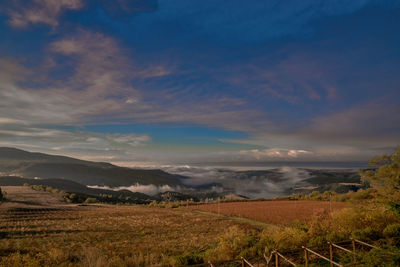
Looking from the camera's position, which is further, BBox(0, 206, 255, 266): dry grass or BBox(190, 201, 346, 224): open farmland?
BBox(190, 201, 346, 224): open farmland

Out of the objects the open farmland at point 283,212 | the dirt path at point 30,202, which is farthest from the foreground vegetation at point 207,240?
the dirt path at point 30,202

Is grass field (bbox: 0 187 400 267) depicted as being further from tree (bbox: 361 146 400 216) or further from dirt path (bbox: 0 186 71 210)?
dirt path (bbox: 0 186 71 210)

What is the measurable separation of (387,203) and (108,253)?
22.5 meters

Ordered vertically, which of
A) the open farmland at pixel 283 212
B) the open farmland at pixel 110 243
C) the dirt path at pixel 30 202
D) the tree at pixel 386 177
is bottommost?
the dirt path at pixel 30 202

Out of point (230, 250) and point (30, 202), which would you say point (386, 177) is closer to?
point (230, 250)

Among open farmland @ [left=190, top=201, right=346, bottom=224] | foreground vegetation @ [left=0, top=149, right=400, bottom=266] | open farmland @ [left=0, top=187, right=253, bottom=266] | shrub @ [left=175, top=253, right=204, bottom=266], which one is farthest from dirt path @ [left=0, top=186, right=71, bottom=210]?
shrub @ [left=175, top=253, right=204, bottom=266]

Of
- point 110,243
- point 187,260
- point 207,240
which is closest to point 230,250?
point 187,260

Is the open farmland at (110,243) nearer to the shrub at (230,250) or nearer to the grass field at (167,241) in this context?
the grass field at (167,241)

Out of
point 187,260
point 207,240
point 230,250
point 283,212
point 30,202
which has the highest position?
point 230,250

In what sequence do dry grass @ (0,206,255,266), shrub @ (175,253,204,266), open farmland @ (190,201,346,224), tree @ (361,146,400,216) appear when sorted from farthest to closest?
open farmland @ (190,201,346,224)
tree @ (361,146,400,216)
dry grass @ (0,206,255,266)
shrub @ (175,253,204,266)

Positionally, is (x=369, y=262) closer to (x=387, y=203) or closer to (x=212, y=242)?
(x=387, y=203)

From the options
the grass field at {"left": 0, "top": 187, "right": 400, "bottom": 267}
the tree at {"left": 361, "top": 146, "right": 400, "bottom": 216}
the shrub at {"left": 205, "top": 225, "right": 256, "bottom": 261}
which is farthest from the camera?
the tree at {"left": 361, "top": 146, "right": 400, "bottom": 216}

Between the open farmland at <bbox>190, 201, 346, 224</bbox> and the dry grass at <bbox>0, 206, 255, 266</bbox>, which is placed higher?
the dry grass at <bbox>0, 206, 255, 266</bbox>

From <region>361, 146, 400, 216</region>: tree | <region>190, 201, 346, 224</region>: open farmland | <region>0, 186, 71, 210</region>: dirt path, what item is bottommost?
<region>0, 186, 71, 210</region>: dirt path
